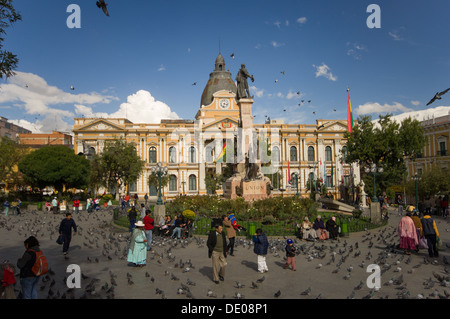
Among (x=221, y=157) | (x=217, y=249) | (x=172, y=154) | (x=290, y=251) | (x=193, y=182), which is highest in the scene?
(x=172, y=154)

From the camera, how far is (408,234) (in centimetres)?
959

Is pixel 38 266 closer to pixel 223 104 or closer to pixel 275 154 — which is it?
pixel 223 104

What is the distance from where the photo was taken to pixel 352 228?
46.3 ft

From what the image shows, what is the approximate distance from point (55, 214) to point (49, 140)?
1627 inches

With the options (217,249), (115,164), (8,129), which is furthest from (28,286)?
(8,129)

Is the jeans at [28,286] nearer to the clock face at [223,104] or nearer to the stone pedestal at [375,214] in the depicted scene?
the stone pedestal at [375,214]

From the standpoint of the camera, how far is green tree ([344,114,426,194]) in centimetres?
2870

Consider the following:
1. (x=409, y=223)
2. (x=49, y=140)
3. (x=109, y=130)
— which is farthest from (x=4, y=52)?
(x=49, y=140)

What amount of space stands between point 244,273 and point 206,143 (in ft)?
132

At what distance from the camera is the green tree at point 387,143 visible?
2870 cm

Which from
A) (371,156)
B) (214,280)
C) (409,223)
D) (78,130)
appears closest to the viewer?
(214,280)

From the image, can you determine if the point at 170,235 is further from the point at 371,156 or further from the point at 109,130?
the point at 109,130

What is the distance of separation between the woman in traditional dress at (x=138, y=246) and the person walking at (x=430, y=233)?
26.6ft

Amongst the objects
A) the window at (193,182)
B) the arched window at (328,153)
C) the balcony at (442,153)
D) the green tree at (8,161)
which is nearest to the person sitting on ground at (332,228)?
the balcony at (442,153)
